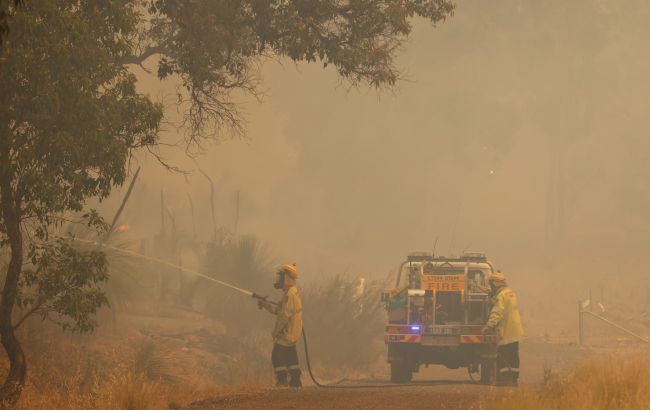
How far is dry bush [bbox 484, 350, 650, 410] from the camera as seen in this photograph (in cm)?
1026

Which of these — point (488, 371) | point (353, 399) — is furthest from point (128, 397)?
point (488, 371)

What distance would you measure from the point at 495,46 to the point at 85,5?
78.0 metres

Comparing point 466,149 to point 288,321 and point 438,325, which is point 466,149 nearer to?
point 438,325

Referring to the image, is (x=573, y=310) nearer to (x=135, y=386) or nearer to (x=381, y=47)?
(x=381, y=47)

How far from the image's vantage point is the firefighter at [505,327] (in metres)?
15.7

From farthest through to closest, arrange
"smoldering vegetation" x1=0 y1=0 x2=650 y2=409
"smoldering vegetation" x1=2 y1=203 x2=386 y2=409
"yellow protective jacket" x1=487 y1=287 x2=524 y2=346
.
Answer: "smoldering vegetation" x1=0 y1=0 x2=650 y2=409 < "yellow protective jacket" x1=487 y1=287 x2=524 y2=346 < "smoldering vegetation" x1=2 y1=203 x2=386 y2=409

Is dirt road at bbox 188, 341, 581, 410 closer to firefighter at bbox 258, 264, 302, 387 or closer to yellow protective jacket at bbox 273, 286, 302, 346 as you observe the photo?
firefighter at bbox 258, 264, 302, 387

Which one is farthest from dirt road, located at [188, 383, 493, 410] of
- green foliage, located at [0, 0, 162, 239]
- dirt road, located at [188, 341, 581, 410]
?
green foliage, located at [0, 0, 162, 239]

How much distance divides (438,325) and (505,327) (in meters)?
1.16

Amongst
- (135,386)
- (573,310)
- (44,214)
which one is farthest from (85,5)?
(573,310)

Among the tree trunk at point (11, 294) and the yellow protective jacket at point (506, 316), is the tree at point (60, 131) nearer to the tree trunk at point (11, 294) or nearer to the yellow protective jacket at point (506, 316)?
the tree trunk at point (11, 294)

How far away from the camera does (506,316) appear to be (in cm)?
1585

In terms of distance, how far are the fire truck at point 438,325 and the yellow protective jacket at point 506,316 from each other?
204 mm

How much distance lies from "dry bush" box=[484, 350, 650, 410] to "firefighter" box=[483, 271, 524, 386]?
283 cm
